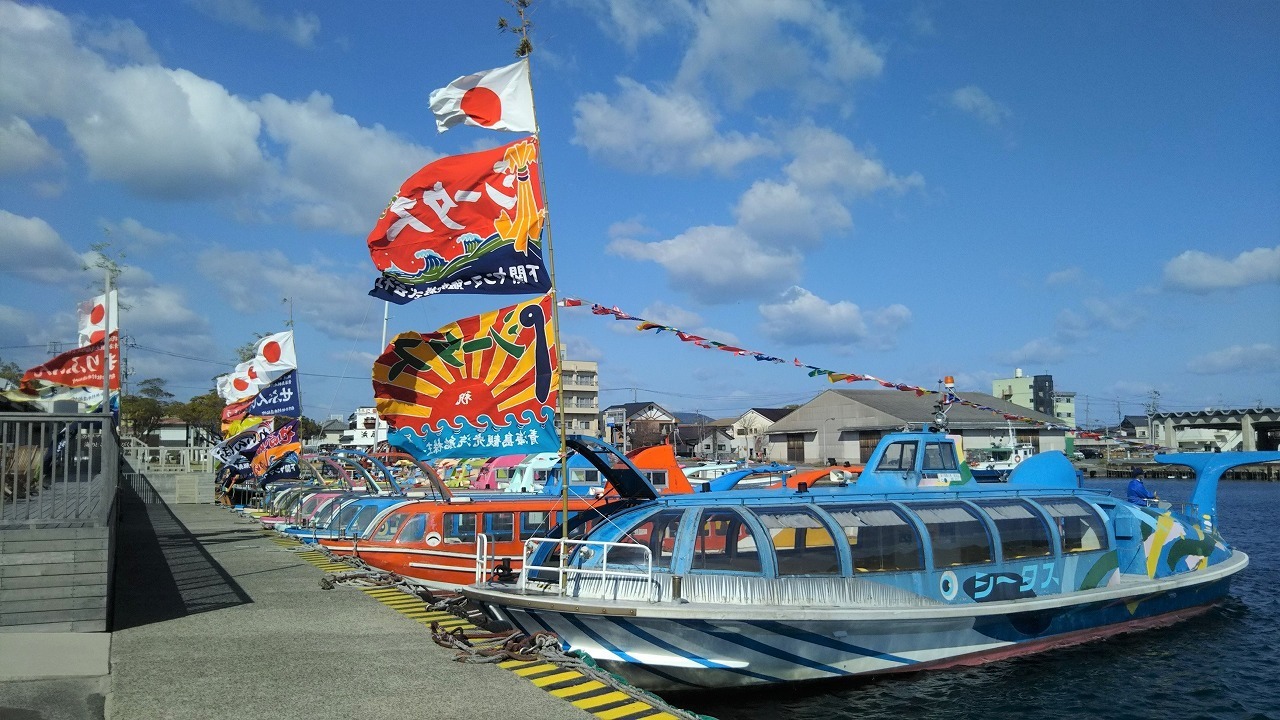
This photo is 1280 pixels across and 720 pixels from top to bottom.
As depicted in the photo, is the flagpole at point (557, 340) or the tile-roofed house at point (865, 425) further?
the tile-roofed house at point (865, 425)

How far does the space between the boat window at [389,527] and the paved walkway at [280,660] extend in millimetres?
2182

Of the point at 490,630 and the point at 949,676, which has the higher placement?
the point at 490,630

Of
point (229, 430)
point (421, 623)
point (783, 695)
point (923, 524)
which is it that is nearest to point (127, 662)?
point (421, 623)

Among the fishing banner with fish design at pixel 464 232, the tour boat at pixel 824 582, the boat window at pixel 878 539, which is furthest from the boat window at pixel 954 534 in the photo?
the fishing banner with fish design at pixel 464 232

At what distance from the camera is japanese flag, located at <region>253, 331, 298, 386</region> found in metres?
30.7

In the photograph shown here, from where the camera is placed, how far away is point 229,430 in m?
32.2

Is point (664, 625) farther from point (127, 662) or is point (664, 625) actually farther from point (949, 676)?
point (127, 662)

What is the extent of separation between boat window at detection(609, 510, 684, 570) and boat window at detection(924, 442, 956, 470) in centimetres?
725

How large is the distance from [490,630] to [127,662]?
431cm

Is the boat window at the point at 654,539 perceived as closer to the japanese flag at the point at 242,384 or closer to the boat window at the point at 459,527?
the boat window at the point at 459,527

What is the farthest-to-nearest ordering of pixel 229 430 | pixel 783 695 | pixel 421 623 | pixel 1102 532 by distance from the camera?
1. pixel 229 430
2. pixel 1102 532
3. pixel 421 623
4. pixel 783 695

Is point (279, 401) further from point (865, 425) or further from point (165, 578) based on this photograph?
point (865, 425)

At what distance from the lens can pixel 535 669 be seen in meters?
9.48

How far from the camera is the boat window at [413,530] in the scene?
17312 mm
